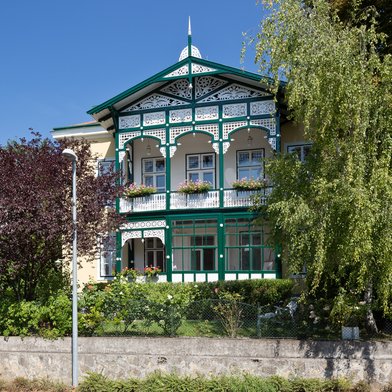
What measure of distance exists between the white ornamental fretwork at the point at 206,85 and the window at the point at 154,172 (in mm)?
3886

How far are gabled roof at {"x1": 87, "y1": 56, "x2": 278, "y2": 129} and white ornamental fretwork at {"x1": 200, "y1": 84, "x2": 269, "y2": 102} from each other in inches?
10.8

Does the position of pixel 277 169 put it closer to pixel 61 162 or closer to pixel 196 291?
pixel 61 162

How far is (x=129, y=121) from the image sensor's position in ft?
72.6

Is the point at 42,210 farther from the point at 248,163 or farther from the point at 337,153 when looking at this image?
the point at 248,163

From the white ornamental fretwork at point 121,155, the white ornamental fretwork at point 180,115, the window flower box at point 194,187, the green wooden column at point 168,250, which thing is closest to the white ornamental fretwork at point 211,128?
the white ornamental fretwork at point 180,115

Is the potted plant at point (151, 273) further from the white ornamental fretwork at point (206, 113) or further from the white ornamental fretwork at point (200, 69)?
the white ornamental fretwork at point (200, 69)

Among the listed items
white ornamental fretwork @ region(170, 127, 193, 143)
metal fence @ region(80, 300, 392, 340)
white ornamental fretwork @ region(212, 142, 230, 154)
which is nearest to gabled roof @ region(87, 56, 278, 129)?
white ornamental fretwork @ region(170, 127, 193, 143)

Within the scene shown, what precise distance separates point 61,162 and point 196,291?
7814mm

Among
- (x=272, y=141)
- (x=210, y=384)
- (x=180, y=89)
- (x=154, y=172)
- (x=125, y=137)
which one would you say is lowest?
(x=210, y=384)

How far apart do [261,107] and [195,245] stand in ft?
20.7

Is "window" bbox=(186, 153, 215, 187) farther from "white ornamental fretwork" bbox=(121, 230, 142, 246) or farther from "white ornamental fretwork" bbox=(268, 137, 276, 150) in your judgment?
"white ornamental fretwork" bbox=(268, 137, 276, 150)

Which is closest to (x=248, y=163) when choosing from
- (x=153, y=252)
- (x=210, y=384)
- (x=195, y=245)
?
(x=195, y=245)

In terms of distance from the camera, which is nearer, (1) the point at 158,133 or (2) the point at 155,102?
(1) the point at 158,133

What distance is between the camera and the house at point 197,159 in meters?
20.8
